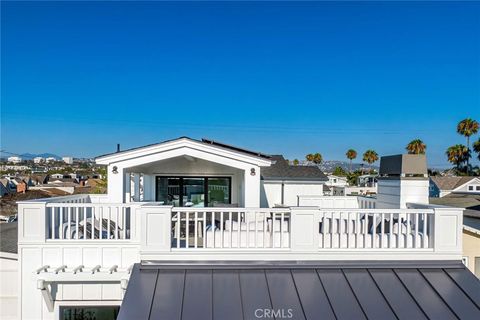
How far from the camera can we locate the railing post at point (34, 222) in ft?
18.9

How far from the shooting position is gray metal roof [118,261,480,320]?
14.5 ft

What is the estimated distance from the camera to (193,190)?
10.9 meters

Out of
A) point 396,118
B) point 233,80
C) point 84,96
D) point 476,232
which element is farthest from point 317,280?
point 84,96

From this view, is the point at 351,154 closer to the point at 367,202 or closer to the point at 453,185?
the point at 453,185

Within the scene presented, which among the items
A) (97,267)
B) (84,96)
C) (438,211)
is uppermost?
(84,96)

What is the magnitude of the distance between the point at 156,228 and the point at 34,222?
7.16 feet

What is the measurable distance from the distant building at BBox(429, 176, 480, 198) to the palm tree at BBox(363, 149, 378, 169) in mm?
21140

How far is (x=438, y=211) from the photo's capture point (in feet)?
18.4

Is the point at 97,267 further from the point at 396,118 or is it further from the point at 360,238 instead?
the point at 396,118

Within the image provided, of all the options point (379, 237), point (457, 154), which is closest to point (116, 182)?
point (379, 237)

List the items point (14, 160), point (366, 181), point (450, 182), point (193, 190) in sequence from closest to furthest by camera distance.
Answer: point (193, 190) → point (450, 182) → point (366, 181) → point (14, 160)

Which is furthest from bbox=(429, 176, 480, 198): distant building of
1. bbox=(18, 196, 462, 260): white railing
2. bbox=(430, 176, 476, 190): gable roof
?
bbox=(18, 196, 462, 260): white railing

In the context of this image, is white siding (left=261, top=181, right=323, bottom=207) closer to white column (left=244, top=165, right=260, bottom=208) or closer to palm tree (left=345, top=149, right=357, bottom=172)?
white column (left=244, top=165, right=260, bottom=208)

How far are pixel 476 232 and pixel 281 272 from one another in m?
4.73
